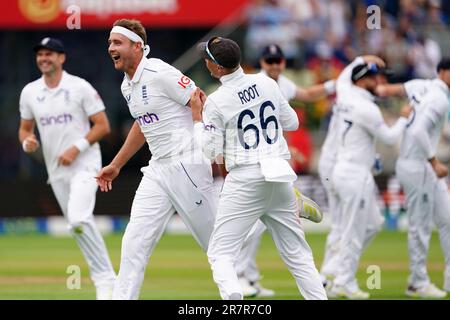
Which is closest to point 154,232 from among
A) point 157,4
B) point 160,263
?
point 160,263

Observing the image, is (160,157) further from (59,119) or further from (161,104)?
(59,119)

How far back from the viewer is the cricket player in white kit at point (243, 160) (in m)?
9.58

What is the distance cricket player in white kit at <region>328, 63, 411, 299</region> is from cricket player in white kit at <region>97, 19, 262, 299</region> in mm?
3088

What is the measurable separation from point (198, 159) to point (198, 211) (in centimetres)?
49

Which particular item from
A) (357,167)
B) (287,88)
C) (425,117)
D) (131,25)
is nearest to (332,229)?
(357,167)

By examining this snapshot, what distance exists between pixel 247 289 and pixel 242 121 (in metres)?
4.23

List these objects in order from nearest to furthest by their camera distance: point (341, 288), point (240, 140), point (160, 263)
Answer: point (240, 140)
point (341, 288)
point (160, 263)

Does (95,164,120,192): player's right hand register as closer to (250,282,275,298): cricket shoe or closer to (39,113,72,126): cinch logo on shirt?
(39,113,72,126): cinch logo on shirt

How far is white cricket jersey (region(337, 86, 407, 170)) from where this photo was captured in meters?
13.2

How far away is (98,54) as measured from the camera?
2458 centimetres

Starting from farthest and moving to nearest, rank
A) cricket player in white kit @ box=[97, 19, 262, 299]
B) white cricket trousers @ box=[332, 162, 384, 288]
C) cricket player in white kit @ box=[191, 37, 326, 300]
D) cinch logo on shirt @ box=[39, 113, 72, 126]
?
white cricket trousers @ box=[332, 162, 384, 288]
cinch logo on shirt @ box=[39, 113, 72, 126]
cricket player in white kit @ box=[97, 19, 262, 299]
cricket player in white kit @ box=[191, 37, 326, 300]

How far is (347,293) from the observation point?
13117 mm

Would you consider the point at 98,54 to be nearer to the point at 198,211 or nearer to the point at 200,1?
the point at 200,1

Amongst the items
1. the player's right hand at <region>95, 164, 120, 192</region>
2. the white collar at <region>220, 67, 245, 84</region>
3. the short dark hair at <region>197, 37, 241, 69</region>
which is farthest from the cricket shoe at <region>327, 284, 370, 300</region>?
the short dark hair at <region>197, 37, 241, 69</region>
